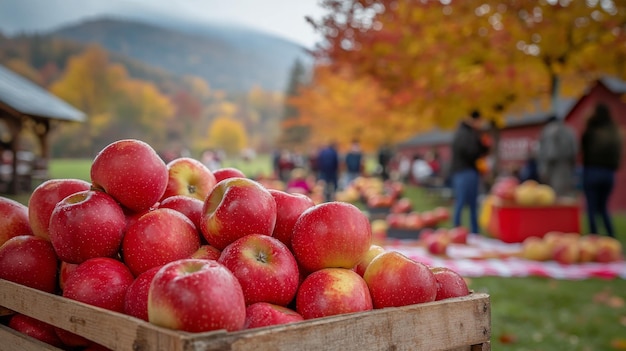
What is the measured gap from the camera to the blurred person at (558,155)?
9984 millimetres

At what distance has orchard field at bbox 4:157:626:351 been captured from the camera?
4.19 m

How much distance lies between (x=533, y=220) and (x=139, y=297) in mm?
8127

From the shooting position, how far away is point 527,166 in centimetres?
1739

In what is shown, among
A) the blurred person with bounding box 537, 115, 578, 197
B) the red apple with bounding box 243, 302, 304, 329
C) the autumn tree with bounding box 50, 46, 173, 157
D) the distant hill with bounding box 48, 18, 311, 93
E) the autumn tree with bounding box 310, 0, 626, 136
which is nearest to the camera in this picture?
the red apple with bounding box 243, 302, 304, 329

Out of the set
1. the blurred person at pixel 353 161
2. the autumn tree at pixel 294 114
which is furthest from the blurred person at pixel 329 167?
the autumn tree at pixel 294 114

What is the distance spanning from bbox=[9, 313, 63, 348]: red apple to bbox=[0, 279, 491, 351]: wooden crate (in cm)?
4

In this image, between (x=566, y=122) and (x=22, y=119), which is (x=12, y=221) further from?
(x=22, y=119)

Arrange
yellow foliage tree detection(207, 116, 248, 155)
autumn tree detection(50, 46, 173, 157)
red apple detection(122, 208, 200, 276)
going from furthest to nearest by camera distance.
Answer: yellow foliage tree detection(207, 116, 248, 155)
autumn tree detection(50, 46, 173, 157)
red apple detection(122, 208, 200, 276)

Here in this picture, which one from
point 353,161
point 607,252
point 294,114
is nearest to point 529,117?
point 353,161

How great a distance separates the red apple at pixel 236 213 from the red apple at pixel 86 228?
26 cm

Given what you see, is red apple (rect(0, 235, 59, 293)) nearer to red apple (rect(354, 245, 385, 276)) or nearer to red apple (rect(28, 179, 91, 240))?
red apple (rect(28, 179, 91, 240))

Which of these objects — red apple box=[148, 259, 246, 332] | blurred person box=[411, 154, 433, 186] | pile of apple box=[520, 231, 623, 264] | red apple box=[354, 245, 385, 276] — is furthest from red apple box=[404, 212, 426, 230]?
blurred person box=[411, 154, 433, 186]

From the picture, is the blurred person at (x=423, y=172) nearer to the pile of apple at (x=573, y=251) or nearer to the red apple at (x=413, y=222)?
the red apple at (x=413, y=222)

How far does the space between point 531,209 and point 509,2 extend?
10.8ft
